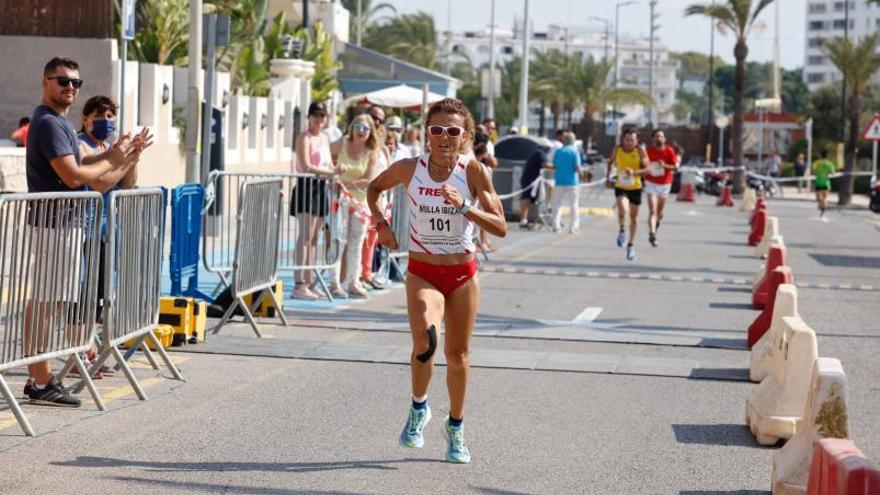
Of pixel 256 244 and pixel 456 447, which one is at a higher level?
pixel 256 244

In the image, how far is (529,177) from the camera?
32875mm

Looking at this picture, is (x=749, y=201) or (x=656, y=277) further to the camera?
(x=749, y=201)

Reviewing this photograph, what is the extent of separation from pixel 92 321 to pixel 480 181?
2.65m

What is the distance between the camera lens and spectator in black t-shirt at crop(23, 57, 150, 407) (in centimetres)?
923

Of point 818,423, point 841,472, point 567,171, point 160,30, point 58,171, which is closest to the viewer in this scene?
point 841,472

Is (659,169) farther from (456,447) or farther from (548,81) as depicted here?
(548,81)

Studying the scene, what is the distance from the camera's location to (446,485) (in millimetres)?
7668

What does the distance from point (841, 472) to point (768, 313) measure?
8.02 m

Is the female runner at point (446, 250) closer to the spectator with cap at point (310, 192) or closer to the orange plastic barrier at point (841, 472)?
the orange plastic barrier at point (841, 472)

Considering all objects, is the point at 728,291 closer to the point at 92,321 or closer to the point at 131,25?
the point at 131,25

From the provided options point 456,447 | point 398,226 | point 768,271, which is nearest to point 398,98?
point 398,226

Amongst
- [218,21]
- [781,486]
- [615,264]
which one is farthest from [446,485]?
[615,264]

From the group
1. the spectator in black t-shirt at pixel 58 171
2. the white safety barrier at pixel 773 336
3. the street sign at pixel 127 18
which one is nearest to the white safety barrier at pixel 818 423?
the white safety barrier at pixel 773 336

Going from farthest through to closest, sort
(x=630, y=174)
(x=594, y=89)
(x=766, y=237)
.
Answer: (x=594, y=89) → (x=766, y=237) → (x=630, y=174)
